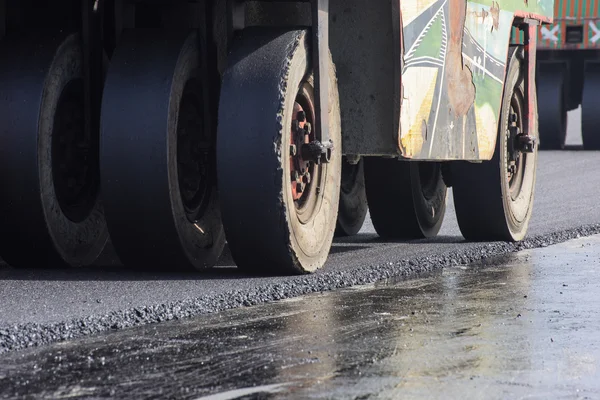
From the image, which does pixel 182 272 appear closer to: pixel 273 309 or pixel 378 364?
pixel 273 309

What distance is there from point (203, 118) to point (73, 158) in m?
0.67

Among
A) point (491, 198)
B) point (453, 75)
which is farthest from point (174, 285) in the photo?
point (491, 198)

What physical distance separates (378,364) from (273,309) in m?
1.36

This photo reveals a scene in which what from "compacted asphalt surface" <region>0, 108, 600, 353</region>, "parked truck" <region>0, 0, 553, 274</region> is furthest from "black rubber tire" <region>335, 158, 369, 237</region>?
"parked truck" <region>0, 0, 553, 274</region>

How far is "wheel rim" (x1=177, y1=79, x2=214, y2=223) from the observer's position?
286 inches

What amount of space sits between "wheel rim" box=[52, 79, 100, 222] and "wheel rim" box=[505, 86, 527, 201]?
10.3 ft

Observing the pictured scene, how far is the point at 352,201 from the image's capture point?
1006 cm

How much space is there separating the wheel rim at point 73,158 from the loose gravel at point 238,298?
1.28m

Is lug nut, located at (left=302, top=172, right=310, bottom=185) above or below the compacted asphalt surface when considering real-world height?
above

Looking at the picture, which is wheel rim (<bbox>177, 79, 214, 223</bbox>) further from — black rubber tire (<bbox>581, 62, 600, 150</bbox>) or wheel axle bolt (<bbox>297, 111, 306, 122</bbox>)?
black rubber tire (<bbox>581, 62, 600, 150</bbox>)

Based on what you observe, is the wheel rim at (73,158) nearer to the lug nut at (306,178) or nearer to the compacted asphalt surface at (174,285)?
the compacted asphalt surface at (174,285)

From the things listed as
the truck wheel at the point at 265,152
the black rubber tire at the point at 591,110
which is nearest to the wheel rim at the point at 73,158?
the truck wheel at the point at 265,152

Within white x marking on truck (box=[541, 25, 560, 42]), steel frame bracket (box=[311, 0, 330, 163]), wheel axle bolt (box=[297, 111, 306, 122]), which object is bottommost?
wheel axle bolt (box=[297, 111, 306, 122])

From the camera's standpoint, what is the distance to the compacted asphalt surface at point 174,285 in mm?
5449
